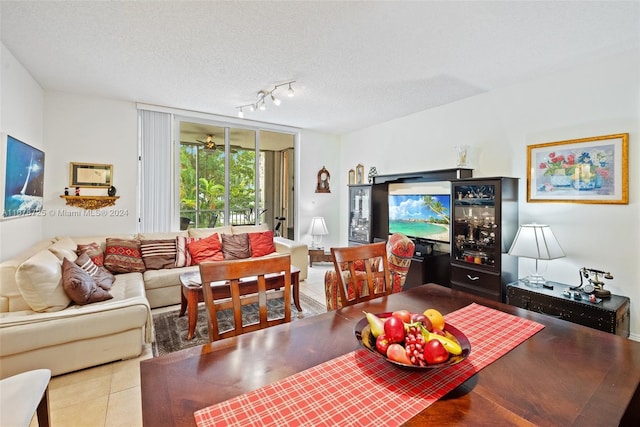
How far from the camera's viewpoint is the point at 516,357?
1.10 metres

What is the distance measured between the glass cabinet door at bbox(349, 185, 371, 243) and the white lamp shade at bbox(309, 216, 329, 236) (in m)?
0.51

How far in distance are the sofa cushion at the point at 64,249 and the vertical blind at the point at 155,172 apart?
1.01 meters

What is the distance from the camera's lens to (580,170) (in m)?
2.87

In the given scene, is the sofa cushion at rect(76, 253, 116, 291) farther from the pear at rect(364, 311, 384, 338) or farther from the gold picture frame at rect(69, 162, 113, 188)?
the pear at rect(364, 311, 384, 338)

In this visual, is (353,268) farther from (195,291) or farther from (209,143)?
(209,143)

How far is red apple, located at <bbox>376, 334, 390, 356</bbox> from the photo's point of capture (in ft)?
3.27

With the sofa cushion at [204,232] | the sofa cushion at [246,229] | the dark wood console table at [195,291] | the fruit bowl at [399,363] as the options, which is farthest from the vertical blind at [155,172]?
the fruit bowl at [399,363]

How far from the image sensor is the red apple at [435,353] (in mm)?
927

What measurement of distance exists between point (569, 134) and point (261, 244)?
3866mm

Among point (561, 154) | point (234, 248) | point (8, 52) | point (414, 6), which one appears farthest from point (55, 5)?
point (561, 154)

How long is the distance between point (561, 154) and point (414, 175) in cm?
177

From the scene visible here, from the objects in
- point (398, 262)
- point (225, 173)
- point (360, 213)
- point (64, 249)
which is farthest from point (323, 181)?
point (64, 249)

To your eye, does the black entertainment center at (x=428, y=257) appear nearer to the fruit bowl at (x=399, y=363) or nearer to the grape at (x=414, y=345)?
the fruit bowl at (x=399, y=363)

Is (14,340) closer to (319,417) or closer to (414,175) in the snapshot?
(319,417)
